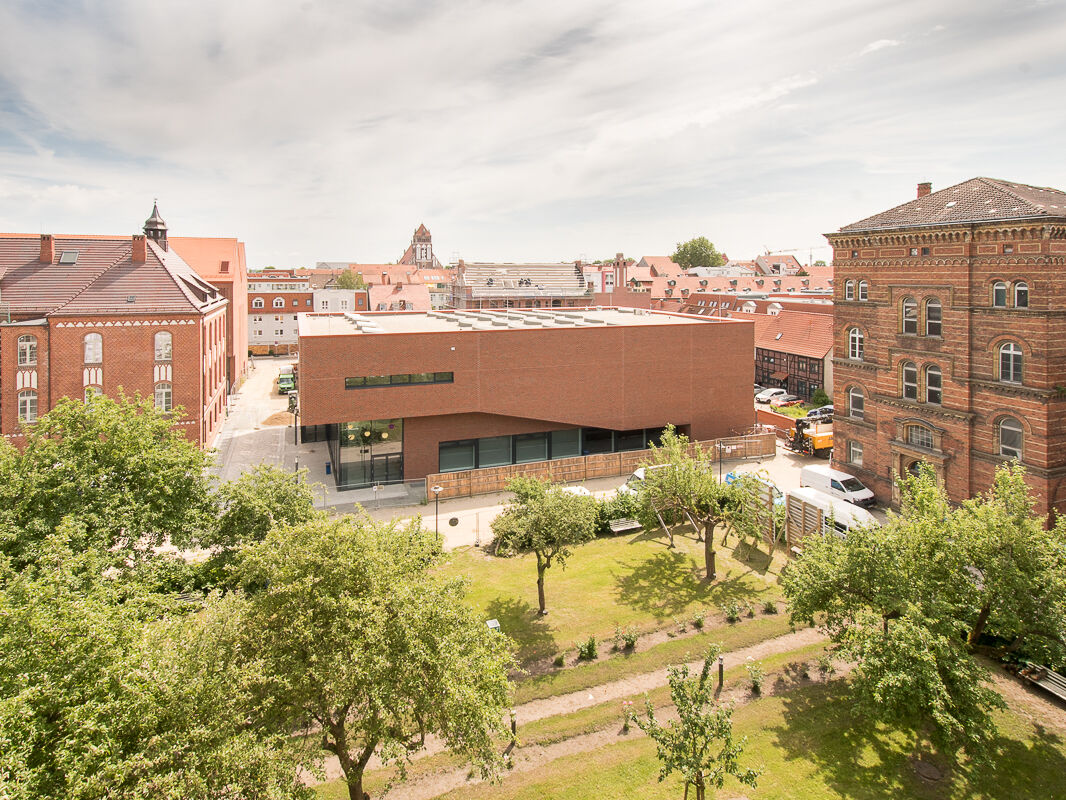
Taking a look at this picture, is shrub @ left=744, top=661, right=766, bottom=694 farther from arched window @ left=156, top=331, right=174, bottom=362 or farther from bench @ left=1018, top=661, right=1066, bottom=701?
arched window @ left=156, top=331, right=174, bottom=362

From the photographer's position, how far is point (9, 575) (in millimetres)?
14891

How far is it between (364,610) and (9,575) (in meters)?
11.1

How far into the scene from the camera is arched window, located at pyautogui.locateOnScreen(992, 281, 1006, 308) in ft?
77.3

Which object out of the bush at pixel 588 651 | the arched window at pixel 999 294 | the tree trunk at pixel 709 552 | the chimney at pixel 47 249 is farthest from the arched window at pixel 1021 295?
the chimney at pixel 47 249

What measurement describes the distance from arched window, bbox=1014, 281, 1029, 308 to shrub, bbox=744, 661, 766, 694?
55.8 ft

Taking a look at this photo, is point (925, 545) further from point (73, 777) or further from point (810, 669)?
point (73, 777)

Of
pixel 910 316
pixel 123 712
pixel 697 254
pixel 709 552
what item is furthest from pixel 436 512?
pixel 697 254

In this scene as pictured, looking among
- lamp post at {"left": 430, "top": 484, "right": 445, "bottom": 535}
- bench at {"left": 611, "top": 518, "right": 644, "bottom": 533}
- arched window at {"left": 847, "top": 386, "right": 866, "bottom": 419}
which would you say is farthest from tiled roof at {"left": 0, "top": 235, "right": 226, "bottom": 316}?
arched window at {"left": 847, "top": 386, "right": 866, "bottom": 419}

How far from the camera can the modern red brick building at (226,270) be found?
59219mm

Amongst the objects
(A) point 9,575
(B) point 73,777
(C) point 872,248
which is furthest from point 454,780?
(C) point 872,248

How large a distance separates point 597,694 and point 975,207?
23.2 metres

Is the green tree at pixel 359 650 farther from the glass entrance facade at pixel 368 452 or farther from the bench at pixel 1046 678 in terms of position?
the glass entrance facade at pixel 368 452

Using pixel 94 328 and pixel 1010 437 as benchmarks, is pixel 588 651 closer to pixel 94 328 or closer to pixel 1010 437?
pixel 1010 437

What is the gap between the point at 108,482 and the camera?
17578 millimetres
